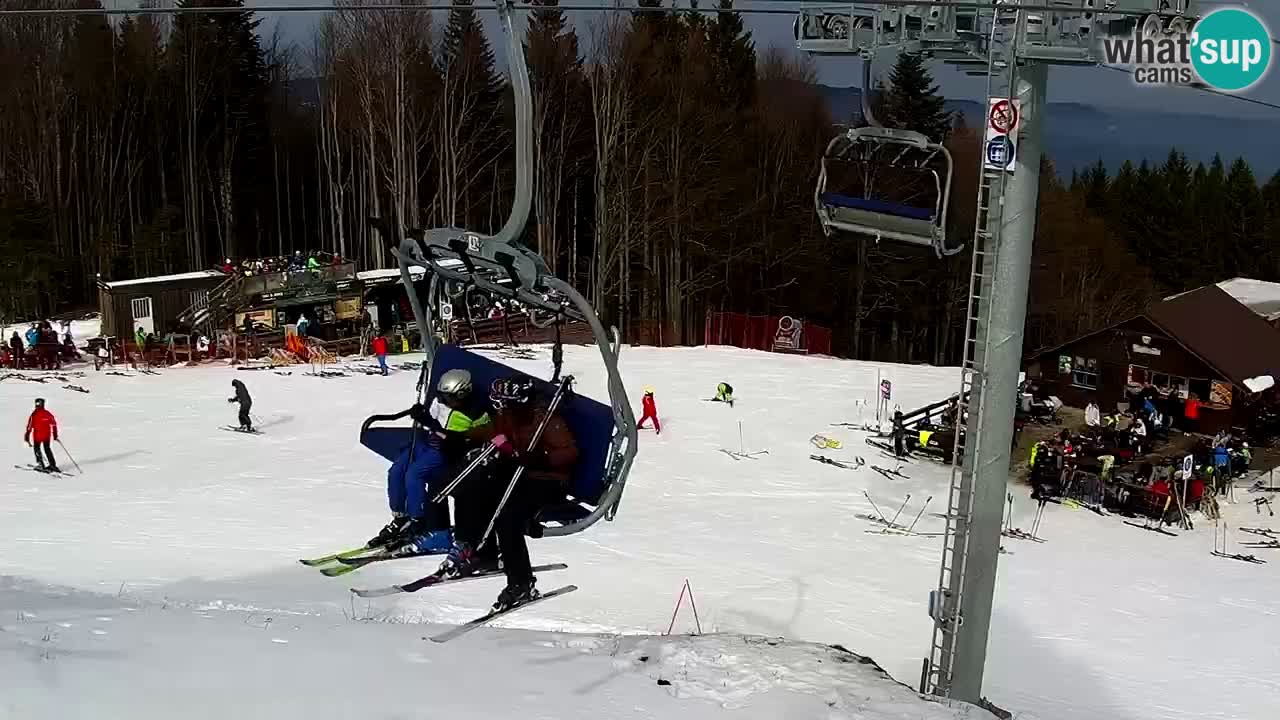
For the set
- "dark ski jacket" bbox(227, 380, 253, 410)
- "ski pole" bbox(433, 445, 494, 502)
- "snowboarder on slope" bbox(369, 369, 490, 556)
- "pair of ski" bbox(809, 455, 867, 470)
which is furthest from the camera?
"pair of ski" bbox(809, 455, 867, 470)

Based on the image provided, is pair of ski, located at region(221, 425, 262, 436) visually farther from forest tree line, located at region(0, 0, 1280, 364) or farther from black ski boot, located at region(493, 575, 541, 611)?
forest tree line, located at region(0, 0, 1280, 364)

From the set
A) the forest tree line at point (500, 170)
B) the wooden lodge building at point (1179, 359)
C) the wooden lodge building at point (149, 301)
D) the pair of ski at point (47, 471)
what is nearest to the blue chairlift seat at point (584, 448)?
the pair of ski at point (47, 471)

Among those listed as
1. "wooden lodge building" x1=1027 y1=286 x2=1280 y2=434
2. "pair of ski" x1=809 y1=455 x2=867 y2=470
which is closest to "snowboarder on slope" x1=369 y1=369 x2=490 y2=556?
"pair of ski" x1=809 y1=455 x2=867 y2=470

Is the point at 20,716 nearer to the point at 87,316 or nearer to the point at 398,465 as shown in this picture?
the point at 398,465

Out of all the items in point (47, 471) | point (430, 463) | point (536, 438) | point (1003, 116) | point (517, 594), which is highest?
point (1003, 116)

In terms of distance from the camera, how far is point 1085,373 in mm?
28344

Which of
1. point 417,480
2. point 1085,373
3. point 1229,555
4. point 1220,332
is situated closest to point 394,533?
point 417,480

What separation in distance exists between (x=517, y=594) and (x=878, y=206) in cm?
424

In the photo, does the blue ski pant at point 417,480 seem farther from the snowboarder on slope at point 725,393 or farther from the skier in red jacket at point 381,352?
the skier in red jacket at point 381,352

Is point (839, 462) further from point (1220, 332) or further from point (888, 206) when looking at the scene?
point (888, 206)

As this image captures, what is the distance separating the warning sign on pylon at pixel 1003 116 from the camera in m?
8.95

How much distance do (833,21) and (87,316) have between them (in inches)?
1453

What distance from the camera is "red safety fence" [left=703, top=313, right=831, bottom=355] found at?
36.9 meters

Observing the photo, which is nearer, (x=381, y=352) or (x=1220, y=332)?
(x=1220, y=332)
